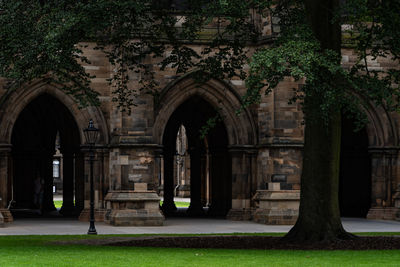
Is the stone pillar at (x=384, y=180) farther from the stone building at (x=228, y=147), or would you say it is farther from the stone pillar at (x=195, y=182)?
the stone pillar at (x=195, y=182)

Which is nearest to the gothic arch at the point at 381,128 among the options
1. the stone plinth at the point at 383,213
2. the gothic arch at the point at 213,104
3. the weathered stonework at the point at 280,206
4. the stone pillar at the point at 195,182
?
the stone plinth at the point at 383,213

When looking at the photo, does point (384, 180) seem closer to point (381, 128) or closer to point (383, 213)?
point (383, 213)

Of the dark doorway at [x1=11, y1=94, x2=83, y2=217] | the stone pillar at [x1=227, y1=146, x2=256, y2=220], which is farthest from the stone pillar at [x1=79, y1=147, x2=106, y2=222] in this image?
the stone pillar at [x1=227, y1=146, x2=256, y2=220]

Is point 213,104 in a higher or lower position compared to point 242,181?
higher

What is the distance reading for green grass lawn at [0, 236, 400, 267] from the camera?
47.8 feet

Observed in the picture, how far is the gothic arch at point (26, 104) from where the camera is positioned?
89.1ft

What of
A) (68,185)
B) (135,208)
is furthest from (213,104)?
(68,185)

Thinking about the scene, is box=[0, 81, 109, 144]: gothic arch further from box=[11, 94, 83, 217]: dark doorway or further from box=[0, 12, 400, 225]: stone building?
box=[11, 94, 83, 217]: dark doorway

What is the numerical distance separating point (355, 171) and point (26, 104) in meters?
12.7

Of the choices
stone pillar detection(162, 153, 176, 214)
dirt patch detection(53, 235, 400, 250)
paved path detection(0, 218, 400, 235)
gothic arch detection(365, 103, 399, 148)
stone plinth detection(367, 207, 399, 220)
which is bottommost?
paved path detection(0, 218, 400, 235)

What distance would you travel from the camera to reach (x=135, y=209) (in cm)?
2664

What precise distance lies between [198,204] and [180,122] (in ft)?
11.2

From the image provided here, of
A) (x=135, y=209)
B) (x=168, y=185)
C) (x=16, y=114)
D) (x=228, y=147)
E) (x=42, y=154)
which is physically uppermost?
(x=16, y=114)

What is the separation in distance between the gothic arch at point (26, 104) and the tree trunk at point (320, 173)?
10.2 m
